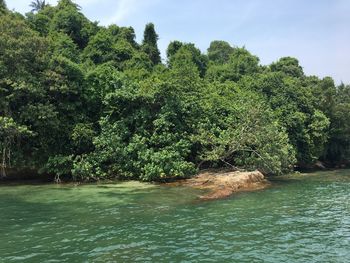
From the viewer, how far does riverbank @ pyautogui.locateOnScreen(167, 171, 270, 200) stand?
79.4 ft

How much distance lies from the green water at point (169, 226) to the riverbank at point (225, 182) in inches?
48.2

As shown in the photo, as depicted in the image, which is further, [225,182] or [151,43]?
[151,43]

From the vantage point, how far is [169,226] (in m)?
15.7

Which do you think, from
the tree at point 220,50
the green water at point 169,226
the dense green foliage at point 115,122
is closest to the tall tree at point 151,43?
the dense green foliage at point 115,122

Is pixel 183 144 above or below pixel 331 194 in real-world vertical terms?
above

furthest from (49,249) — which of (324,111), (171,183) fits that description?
(324,111)

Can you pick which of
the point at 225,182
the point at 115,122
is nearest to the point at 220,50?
the point at 115,122

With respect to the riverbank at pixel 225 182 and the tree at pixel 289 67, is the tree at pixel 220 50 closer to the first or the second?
the tree at pixel 289 67

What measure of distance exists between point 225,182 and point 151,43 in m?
35.6

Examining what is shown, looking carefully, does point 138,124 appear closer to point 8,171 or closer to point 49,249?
point 8,171

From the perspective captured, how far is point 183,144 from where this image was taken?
29.5 meters

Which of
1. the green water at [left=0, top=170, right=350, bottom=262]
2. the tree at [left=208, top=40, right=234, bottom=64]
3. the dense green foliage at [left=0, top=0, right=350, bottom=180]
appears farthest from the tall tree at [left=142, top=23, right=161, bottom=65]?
the green water at [left=0, top=170, right=350, bottom=262]

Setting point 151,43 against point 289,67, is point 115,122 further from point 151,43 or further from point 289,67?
point 289,67

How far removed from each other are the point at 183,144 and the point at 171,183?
11.3ft
